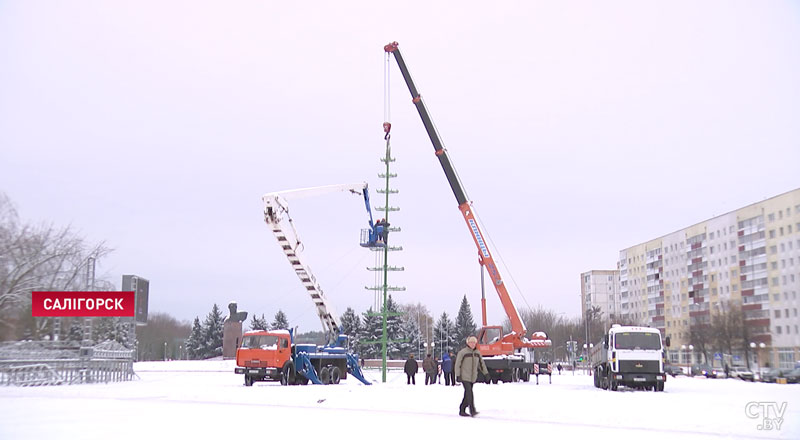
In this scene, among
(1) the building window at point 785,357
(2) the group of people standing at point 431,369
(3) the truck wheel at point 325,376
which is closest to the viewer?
(1) the building window at point 785,357

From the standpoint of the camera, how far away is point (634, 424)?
13.5 meters

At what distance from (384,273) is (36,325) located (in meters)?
17.4

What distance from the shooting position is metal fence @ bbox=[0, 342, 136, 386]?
24578 millimetres

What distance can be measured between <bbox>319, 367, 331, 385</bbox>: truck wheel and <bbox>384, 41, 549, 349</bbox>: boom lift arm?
9.77 metres

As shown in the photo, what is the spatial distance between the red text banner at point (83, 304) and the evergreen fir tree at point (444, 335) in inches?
2730

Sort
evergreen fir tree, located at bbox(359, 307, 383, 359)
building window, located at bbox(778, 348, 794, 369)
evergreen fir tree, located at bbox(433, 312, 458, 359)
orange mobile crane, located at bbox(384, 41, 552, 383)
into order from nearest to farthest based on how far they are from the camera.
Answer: building window, located at bbox(778, 348, 794, 369) < orange mobile crane, located at bbox(384, 41, 552, 383) < evergreen fir tree, located at bbox(359, 307, 383, 359) < evergreen fir tree, located at bbox(433, 312, 458, 359)

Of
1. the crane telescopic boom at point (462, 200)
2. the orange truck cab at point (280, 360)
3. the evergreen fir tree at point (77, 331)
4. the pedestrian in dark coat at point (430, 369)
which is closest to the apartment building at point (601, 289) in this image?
the crane telescopic boom at point (462, 200)

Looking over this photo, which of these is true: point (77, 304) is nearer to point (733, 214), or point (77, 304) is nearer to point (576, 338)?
point (733, 214)

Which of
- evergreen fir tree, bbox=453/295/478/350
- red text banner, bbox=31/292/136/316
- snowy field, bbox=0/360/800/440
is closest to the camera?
snowy field, bbox=0/360/800/440

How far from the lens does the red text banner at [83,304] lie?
21.7m

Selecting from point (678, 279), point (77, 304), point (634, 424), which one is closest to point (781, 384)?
point (678, 279)

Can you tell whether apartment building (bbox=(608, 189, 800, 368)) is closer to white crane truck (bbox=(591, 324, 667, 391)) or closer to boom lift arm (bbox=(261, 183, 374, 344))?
A: white crane truck (bbox=(591, 324, 667, 391))

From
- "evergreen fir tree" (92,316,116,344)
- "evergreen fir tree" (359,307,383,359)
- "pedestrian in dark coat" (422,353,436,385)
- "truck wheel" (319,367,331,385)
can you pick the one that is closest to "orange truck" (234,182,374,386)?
"truck wheel" (319,367,331,385)

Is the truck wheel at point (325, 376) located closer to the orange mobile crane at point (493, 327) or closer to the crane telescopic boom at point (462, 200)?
the orange mobile crane at point (493, 327)
